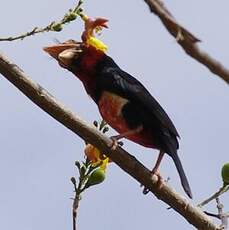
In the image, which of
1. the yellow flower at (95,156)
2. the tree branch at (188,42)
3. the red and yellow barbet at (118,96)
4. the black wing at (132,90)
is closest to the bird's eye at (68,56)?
the red and yellow barbet at (118,96)

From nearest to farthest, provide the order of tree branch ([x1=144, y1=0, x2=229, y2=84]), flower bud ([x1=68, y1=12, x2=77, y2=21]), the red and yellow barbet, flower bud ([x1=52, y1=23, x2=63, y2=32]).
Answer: tree branch ([x1=144, y1=0, x2=229, y2=84]), flower bud ([x1=52, y1=23, x2=63, y2=32]), flower bud ([x1=68, y1=12, x2=77, y2=21]), the red and yellow barbet

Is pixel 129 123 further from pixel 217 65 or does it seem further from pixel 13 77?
pixel 217 65

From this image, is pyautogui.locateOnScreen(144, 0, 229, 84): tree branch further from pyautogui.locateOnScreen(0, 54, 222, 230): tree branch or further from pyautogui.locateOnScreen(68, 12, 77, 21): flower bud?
pyautogui.locateOnScreen(68, 12, 77, 21): flower bud

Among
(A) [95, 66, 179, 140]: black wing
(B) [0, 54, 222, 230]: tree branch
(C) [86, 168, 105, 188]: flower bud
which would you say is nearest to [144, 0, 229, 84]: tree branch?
(B) [0, 54, 222, 230]: tree branch

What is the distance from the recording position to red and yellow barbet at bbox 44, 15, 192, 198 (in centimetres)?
278

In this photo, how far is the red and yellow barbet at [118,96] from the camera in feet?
9.12

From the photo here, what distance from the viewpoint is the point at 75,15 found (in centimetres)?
254

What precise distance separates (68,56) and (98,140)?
1.18 metres

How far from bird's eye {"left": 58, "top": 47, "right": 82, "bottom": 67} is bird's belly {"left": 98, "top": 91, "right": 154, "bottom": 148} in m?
0.27

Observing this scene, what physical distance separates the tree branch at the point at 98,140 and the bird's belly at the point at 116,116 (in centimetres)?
87

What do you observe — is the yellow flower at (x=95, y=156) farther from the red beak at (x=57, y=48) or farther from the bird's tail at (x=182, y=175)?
the red beak at (x=57, y=48)

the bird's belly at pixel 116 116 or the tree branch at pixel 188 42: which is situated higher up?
the tree branch at pixel 188 42

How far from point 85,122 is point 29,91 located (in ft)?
0.66

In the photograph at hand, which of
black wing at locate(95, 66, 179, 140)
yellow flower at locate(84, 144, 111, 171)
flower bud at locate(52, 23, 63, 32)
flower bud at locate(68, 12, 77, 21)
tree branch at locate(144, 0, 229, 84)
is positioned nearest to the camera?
tree branch at locate(144, 0, 229, 84)
